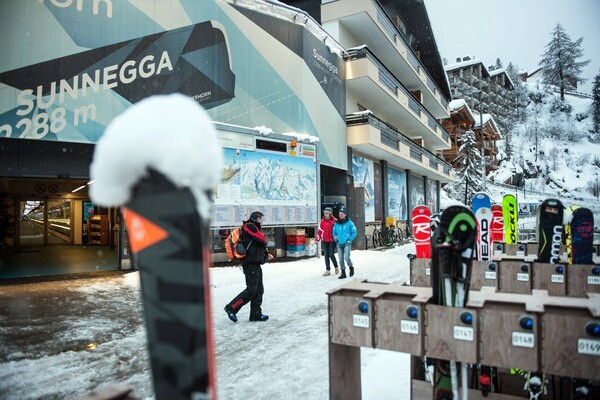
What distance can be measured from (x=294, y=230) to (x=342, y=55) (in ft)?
28.0

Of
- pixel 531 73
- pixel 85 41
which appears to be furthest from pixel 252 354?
pixel 531 73

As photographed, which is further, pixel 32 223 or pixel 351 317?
pixel 32 223

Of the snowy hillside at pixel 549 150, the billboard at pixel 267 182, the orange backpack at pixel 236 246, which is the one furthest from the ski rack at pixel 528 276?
the snowy hillside at pixel 549 150

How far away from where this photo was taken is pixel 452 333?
2.37m

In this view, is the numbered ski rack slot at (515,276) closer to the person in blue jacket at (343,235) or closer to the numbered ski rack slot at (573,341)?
the numbered ski rack slot at (573,341)

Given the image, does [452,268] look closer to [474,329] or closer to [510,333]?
[474,329]

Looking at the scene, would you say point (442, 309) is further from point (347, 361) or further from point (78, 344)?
point (78, 344)

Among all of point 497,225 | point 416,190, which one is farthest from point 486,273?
point 416,190

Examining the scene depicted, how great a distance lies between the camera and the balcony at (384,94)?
17125 mm

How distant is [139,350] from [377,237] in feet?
51.6

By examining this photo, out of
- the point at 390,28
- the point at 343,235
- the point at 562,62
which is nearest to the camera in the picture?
the point at 343,235

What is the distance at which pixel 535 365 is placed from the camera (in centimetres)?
220

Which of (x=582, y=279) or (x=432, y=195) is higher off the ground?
(x=432, y=195)

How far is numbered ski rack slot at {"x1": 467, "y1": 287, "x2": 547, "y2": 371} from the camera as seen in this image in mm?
2197
